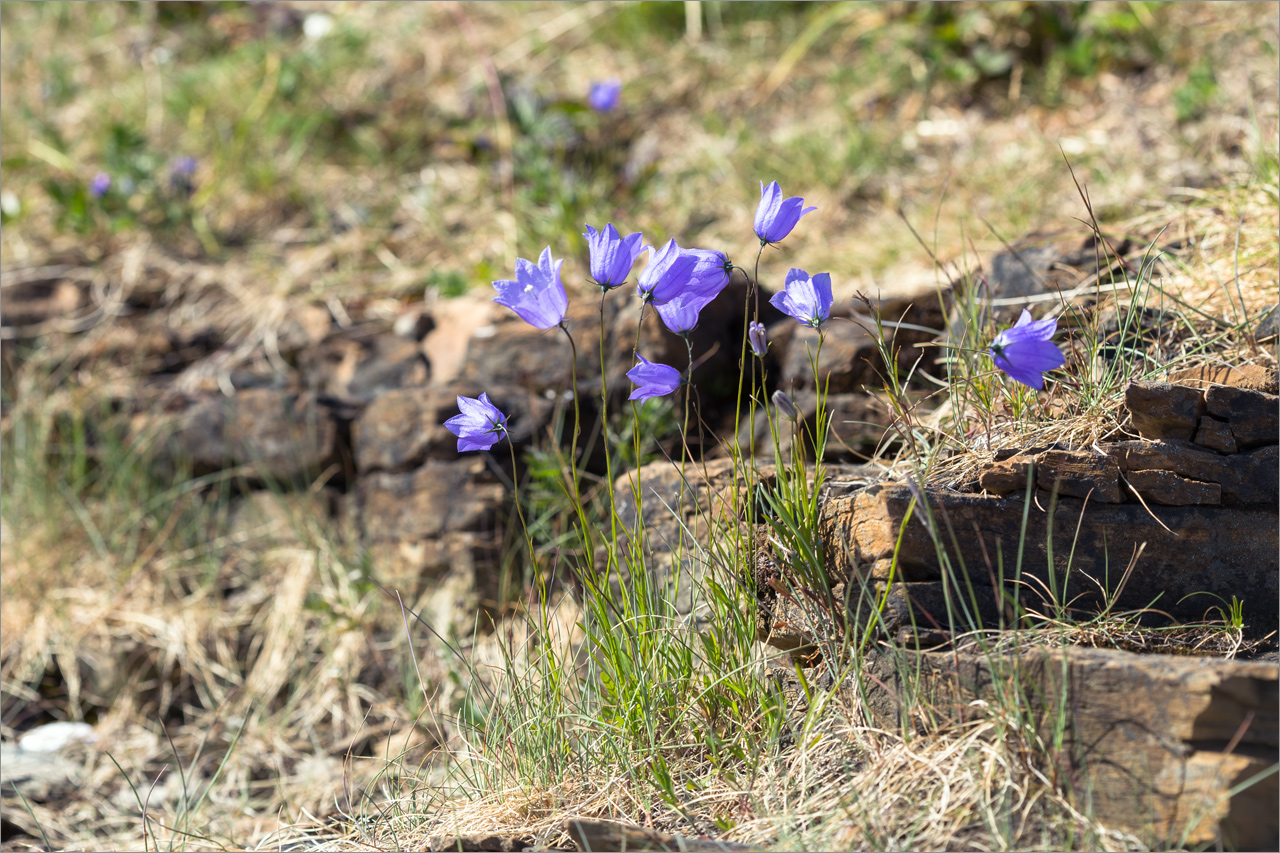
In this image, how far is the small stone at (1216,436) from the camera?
1707 mm

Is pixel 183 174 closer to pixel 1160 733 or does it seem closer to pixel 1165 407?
pixel 1165 407

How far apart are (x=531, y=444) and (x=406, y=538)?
0.52 metres

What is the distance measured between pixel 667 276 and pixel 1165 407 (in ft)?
3.01

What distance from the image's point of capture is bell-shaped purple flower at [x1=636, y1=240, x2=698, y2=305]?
156cm

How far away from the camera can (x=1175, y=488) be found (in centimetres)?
169

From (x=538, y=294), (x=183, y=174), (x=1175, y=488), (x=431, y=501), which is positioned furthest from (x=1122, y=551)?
(x=183, y=174)

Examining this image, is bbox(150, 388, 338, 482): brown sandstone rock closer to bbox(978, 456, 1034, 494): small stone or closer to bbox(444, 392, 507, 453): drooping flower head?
bbox(444, 392, 507, 453): drooping flower head

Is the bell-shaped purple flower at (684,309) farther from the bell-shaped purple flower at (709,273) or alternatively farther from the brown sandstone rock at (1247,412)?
the brown sandstone rock at (1247,412)

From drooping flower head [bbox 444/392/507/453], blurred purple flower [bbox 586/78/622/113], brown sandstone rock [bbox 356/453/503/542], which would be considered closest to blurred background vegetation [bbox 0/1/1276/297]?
blurred purple flower [bbox 586/78/622/113]

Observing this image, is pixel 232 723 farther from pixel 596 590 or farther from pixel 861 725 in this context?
pixel 861 725

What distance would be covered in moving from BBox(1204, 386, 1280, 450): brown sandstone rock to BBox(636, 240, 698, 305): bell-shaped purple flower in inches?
37.5

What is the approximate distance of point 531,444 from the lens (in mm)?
2936

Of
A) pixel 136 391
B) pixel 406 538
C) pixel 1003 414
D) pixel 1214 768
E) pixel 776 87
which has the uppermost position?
pixel 776 87

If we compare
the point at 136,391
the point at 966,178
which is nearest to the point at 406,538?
the point at 136,391
